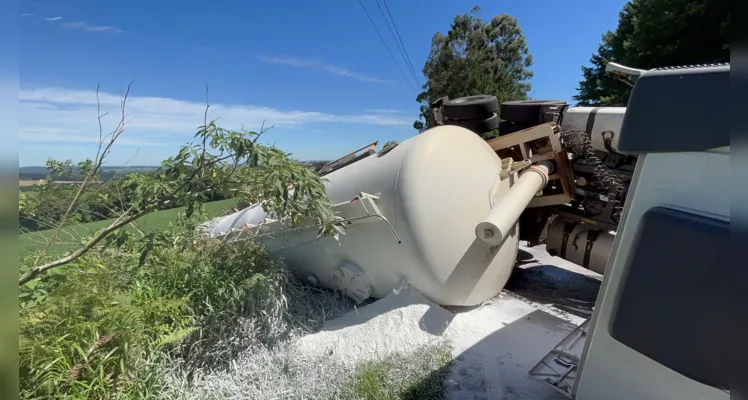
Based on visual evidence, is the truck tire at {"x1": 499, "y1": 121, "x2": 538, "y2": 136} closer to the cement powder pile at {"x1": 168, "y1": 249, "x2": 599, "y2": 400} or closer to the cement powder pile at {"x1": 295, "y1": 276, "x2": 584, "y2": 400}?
the cement powder pile at {"x1": 168, "y1": 249, "x2": 599, "y2": 400}

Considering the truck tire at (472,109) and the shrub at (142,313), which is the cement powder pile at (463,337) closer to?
the shrub at (142,313)

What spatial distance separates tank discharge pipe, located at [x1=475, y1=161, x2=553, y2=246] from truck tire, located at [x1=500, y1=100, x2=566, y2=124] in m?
1.08

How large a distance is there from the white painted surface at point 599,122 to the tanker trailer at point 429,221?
2.14ft

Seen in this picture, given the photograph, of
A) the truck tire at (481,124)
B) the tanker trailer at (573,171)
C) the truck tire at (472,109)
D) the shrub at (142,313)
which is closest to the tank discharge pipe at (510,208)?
the tanker trailer at (573,171)

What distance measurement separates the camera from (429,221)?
372 centimetres

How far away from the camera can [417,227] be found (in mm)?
3709

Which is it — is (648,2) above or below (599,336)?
above

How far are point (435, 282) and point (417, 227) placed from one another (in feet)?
1.94

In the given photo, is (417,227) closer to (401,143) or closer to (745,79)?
(401,143)

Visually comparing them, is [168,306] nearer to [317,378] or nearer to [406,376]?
[317,378]

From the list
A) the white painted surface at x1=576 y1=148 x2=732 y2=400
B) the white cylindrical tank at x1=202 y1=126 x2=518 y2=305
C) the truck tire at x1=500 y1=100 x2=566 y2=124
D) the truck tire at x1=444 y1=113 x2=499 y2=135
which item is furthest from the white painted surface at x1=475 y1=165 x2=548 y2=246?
the white painted surface at x1=576 y1=148 x2=732 y2=400

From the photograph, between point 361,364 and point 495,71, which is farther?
point 495,71

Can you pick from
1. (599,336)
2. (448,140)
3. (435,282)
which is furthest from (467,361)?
(448,140)

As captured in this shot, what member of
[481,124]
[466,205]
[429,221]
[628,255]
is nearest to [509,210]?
[466,205]
